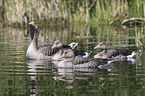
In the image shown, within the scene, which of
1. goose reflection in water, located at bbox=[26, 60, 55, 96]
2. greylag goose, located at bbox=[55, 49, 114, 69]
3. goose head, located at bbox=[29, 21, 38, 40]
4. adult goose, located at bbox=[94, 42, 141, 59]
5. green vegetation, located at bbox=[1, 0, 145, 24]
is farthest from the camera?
green vegetation, located at bbox=[1, 0, 145, 24]

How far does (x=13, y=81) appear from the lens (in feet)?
35.1

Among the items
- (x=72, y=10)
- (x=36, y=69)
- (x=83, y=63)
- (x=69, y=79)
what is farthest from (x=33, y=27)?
(x=72, y=10)

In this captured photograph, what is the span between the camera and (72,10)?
35.6 meters

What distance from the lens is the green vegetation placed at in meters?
34.0

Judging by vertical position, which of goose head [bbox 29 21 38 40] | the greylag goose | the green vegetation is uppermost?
the green vegetation

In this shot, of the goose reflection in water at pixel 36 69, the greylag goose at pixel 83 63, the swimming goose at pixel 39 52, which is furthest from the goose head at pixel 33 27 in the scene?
the greylag goose at pixel 83 63

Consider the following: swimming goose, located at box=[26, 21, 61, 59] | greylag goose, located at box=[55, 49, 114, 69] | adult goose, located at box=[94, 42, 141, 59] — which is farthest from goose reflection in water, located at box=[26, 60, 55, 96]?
adult goose, located at box=[94, 42, 141, 59]

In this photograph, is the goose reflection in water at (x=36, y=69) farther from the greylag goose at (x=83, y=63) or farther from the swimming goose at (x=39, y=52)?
the greylag goose at (x=83, y=63)

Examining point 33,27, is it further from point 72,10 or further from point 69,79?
point 72,10

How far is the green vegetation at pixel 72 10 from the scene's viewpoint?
34.0 metres

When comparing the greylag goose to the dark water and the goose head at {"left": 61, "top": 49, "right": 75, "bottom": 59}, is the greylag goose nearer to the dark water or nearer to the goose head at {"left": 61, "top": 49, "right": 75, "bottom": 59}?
the dark water

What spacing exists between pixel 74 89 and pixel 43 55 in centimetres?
659

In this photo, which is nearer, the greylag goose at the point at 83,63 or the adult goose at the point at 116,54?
the greylag goose at the point at 83,63

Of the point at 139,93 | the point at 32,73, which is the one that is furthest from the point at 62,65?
the point at 139,93
